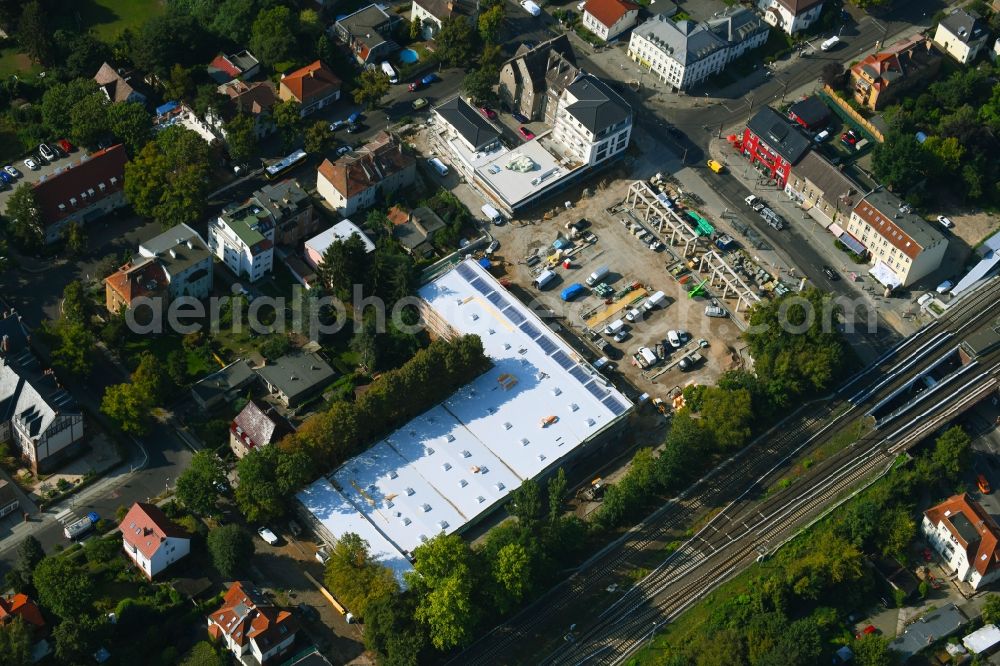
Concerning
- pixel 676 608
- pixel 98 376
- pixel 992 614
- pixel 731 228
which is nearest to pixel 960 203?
pixel 731 228

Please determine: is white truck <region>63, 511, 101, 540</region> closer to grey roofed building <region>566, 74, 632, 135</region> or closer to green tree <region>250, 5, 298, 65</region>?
green tree <region>250, 5, 298, 65</region>

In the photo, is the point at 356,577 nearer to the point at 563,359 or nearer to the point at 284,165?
the point at 563,359

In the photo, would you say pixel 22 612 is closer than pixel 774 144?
Yes

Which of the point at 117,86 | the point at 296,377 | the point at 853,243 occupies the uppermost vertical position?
the point at 117,86

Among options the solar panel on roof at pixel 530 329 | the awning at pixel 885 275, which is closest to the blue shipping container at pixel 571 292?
the solar panel on roof at pixel 530 329

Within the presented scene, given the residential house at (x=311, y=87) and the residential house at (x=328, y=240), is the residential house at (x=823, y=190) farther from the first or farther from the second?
the residential house at (x=311, y=87)

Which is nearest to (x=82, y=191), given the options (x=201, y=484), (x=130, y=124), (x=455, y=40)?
(x=130, y=124)

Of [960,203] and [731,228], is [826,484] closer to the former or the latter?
[731,228]
